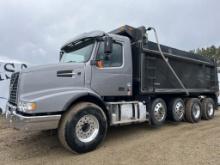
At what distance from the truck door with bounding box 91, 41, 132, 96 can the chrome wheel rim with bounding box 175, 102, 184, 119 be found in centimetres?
240

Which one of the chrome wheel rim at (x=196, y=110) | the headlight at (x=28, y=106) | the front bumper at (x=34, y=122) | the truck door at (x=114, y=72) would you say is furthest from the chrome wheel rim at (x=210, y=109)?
the headlight at (x=28, y=106)

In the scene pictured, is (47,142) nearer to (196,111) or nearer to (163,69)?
(163,69)

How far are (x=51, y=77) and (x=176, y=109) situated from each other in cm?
481

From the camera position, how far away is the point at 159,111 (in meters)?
7.25

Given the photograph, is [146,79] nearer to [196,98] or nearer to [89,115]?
[89,115]

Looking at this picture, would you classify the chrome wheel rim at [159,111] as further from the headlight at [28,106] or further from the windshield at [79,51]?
the headlight at [28,106]

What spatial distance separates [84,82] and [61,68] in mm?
630

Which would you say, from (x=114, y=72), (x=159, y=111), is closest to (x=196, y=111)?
(x=159, y=111)

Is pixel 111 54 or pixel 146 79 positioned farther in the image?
pixel 146 79

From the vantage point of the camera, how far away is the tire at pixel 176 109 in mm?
7738

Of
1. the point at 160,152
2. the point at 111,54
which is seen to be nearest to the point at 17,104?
the point at 111,54

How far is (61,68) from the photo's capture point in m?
5.06

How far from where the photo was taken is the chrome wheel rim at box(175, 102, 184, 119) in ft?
26.1

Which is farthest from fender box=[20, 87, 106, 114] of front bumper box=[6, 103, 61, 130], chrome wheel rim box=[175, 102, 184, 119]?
chrome wheel rim box=[175, 102, 184, 119]
